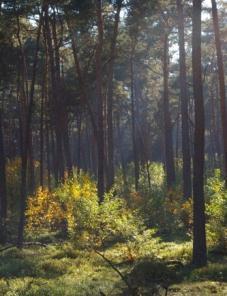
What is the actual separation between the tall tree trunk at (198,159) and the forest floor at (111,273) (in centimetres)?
A: 46

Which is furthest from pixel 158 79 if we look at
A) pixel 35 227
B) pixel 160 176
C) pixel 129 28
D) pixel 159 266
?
pixel 159 266

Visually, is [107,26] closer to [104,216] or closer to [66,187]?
[66,187]

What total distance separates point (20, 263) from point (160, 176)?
24682mm

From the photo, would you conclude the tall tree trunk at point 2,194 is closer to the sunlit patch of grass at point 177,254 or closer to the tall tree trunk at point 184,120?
the sunlit patch of grass at point 177,254

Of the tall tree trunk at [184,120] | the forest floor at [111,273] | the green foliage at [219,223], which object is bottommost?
the forest floor at [111,273]

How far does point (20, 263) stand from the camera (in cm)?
1485

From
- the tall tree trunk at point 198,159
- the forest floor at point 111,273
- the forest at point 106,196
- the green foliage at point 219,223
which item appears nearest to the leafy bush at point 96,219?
the forest at point 106,196

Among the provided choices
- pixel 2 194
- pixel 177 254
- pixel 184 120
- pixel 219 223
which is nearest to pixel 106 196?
pixel 177 254

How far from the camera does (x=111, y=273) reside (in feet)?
43.3

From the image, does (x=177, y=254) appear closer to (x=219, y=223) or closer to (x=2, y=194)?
(x=219, y=223)

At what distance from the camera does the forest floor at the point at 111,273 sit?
10.9 m

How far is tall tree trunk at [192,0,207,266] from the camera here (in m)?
13.2

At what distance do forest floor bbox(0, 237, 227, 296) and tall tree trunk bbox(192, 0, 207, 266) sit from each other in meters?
0.46

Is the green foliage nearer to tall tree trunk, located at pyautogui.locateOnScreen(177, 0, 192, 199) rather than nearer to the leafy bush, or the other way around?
the leafy bush
